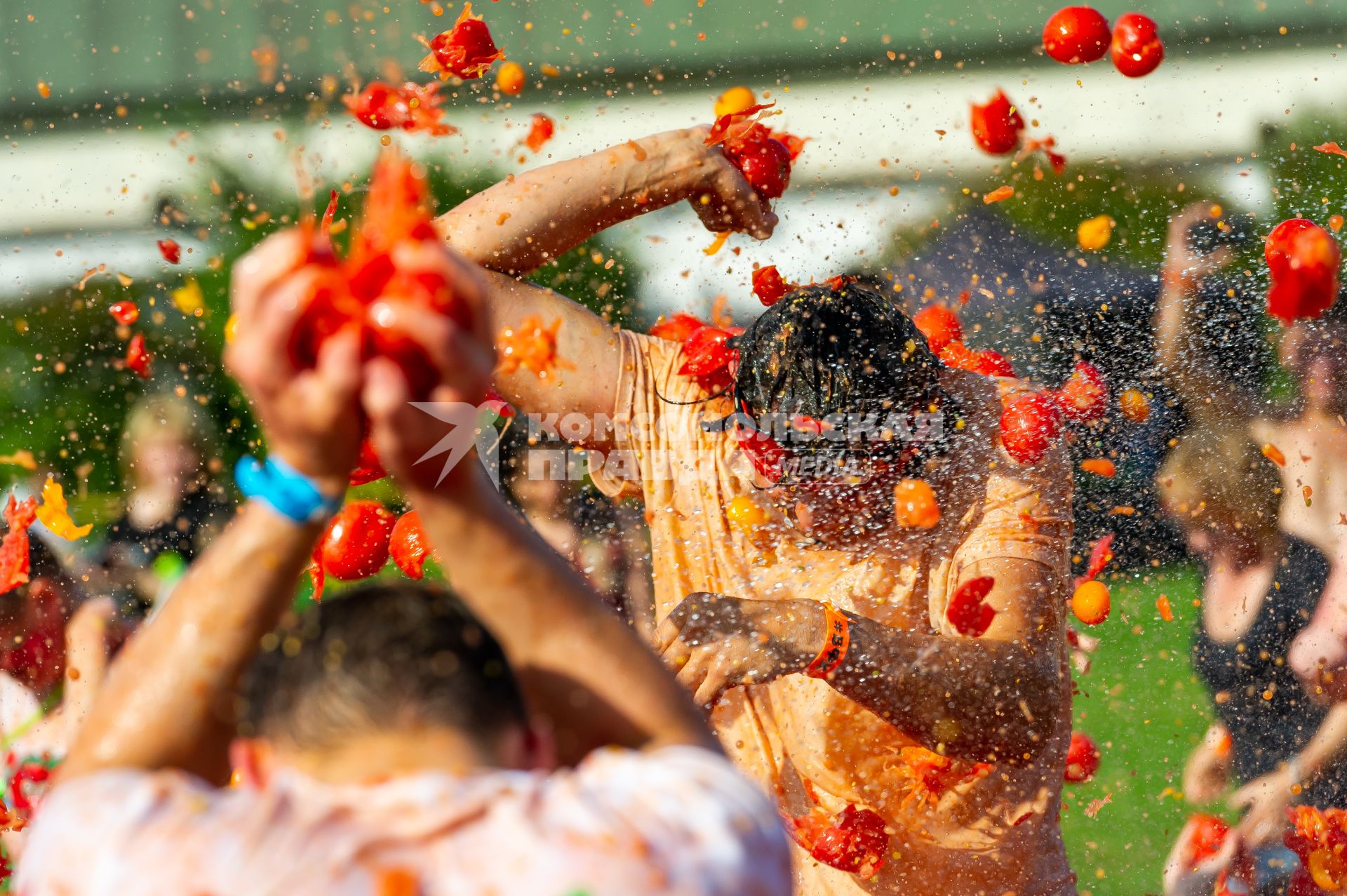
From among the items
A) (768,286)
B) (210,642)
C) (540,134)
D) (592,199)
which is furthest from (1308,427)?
(210,642)

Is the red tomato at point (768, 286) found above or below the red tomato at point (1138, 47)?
below

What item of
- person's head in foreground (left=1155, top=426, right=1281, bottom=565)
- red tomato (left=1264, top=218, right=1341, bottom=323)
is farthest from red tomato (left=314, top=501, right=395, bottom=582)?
person's head in foreground (left=1155, top=426, right=1281, bottom=565)

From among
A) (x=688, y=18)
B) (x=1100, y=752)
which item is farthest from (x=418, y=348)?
(x=688, y=18)

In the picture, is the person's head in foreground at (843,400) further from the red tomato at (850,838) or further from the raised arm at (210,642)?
the raised arm at (210,642)

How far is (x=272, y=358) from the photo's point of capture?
1.21 meters

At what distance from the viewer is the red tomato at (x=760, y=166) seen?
313 centimetres

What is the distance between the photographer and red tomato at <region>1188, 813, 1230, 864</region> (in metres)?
4.44

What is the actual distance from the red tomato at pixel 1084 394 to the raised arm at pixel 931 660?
146 centimetres

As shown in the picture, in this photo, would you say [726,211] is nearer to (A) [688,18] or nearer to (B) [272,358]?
(B) [272,358]

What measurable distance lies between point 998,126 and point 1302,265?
3.03ft

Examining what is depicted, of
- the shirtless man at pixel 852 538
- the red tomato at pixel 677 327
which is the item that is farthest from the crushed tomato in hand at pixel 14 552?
the shirtless man at pixel 852 538

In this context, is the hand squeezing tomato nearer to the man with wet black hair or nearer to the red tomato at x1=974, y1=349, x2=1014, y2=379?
the man with wet black hair

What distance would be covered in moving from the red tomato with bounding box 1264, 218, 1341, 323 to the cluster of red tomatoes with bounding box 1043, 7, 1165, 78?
613 mm

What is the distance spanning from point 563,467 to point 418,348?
3.54 metres
